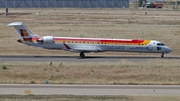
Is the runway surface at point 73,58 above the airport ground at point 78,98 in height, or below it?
below

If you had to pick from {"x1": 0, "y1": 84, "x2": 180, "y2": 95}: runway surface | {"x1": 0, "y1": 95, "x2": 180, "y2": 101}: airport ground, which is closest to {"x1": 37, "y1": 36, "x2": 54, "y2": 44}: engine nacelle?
{"x1": 0, "y1": 84, "x2": 180, "y2": 95}: runway surface

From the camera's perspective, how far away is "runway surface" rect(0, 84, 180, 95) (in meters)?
27.9

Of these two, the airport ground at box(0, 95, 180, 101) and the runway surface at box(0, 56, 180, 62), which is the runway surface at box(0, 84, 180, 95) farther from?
the runway surface at box(0, 56, 180, 62)

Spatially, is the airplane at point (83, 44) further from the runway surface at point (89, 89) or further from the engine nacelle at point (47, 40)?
the runway surface at point (89, 89)

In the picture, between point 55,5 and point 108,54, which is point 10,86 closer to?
point 108,54

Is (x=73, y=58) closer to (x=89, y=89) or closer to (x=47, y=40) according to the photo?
(x=47, y=40)

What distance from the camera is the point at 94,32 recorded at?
7762cm

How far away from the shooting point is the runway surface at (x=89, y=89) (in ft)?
91.6

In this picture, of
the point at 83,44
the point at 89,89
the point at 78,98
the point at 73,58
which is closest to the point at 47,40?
the point at 73,58

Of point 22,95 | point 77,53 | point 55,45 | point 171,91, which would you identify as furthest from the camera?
point 77,53

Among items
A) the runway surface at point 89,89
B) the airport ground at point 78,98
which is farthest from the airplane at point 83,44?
the airport ground at point 78,98

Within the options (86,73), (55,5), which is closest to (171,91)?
(86,73)

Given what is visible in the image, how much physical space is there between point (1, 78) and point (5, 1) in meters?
118

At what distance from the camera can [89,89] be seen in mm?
29203
